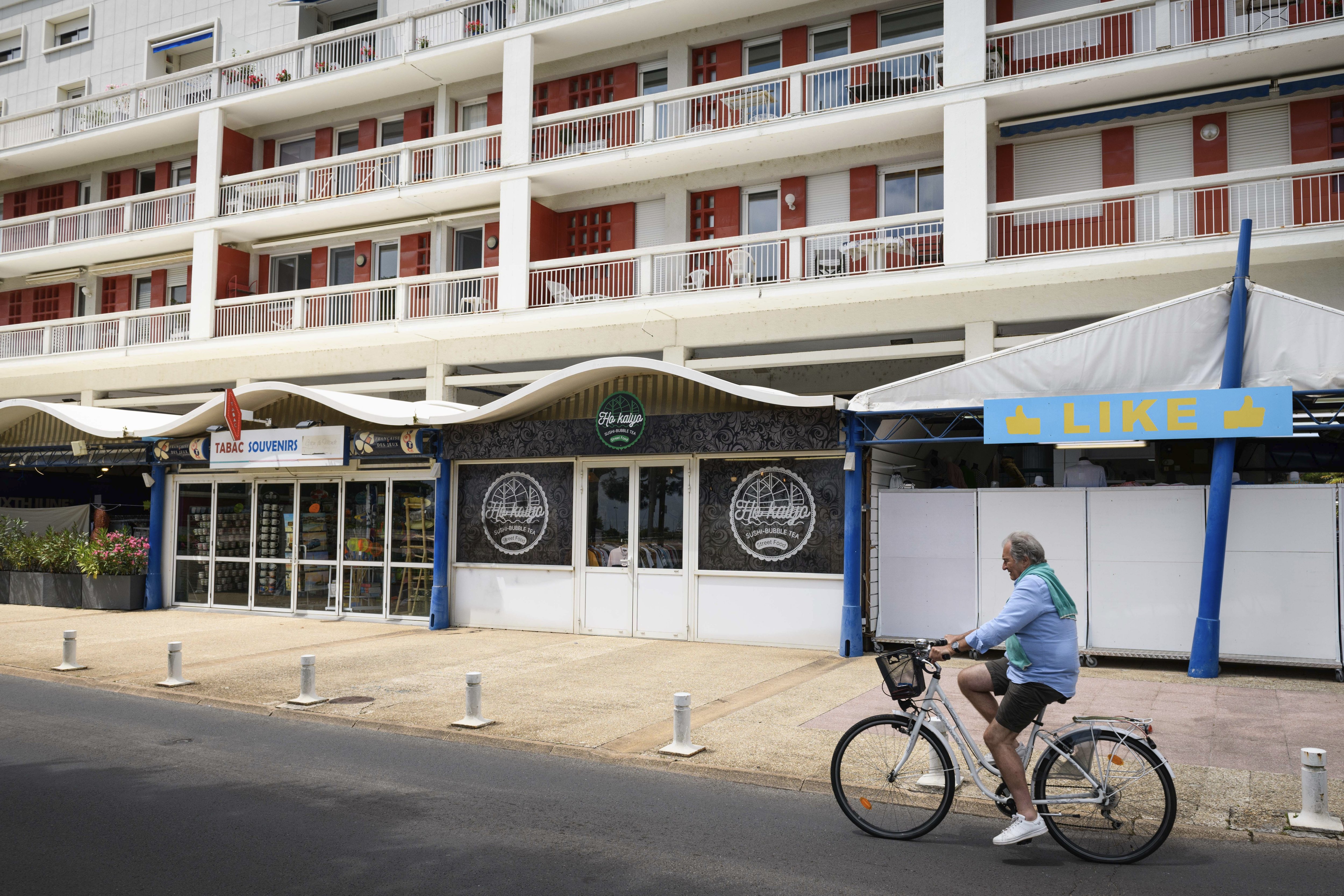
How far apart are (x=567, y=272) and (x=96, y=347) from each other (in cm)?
1216

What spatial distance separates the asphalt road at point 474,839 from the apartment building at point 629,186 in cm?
677

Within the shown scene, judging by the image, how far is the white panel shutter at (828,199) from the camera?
18.5 meters

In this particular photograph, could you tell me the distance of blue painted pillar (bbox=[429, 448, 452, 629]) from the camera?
15.5 metres

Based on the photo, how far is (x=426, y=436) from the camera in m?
15.6

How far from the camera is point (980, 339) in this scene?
1606 centimetres

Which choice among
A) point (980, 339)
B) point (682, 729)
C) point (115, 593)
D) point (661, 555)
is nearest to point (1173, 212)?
point (980, 339)

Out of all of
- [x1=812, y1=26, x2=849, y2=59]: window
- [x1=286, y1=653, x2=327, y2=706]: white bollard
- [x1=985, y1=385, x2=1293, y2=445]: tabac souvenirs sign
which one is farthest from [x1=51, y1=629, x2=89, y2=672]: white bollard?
[x1=812, y1=26, x2=849, y2=59]: window

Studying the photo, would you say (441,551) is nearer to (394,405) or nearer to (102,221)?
(394,405)

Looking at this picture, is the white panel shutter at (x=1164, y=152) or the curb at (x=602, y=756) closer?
the curb at (x=602, y=756)

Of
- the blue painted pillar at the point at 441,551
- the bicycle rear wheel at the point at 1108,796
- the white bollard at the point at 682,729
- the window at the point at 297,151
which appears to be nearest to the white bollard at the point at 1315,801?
the bicycle rear wheel at the point at 1108,796

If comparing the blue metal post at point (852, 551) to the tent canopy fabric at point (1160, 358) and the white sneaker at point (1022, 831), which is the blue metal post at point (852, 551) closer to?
the tent canopy fabric at point (1160, 358)

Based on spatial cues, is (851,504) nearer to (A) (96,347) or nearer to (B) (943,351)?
(B) (943,351)

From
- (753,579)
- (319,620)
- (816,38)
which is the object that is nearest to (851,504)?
(753,579)

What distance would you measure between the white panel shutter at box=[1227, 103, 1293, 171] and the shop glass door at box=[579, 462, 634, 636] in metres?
10.5
